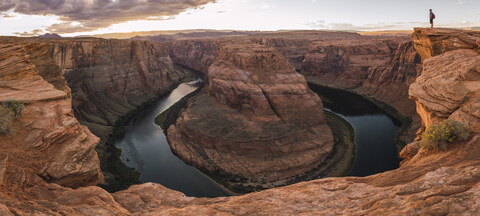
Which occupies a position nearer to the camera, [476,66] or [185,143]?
[476,66]

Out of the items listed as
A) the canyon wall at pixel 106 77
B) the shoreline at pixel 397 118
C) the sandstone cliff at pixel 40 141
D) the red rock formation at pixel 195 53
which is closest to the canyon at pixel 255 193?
the sandstone cliff at pixel 40 141

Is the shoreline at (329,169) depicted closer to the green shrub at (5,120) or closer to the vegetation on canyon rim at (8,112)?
the vegetation on canyon rim at (8,112)

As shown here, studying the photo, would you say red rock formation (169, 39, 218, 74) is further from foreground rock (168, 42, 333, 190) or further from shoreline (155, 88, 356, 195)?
shoreline (155, 88, 356, 195)

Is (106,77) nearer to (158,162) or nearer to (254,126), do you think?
(158,162)

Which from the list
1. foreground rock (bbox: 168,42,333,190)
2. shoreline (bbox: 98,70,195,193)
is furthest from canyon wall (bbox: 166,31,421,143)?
shoreline (bbox: 98,70,195,193)

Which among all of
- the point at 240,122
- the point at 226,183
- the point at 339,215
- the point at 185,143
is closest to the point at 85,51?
the point at 185,143

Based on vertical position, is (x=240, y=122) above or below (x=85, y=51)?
below

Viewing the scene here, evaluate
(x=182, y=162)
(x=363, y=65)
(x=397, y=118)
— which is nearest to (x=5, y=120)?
(x=182, y=162)

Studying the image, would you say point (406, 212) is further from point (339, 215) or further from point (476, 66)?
point (476, 66)
